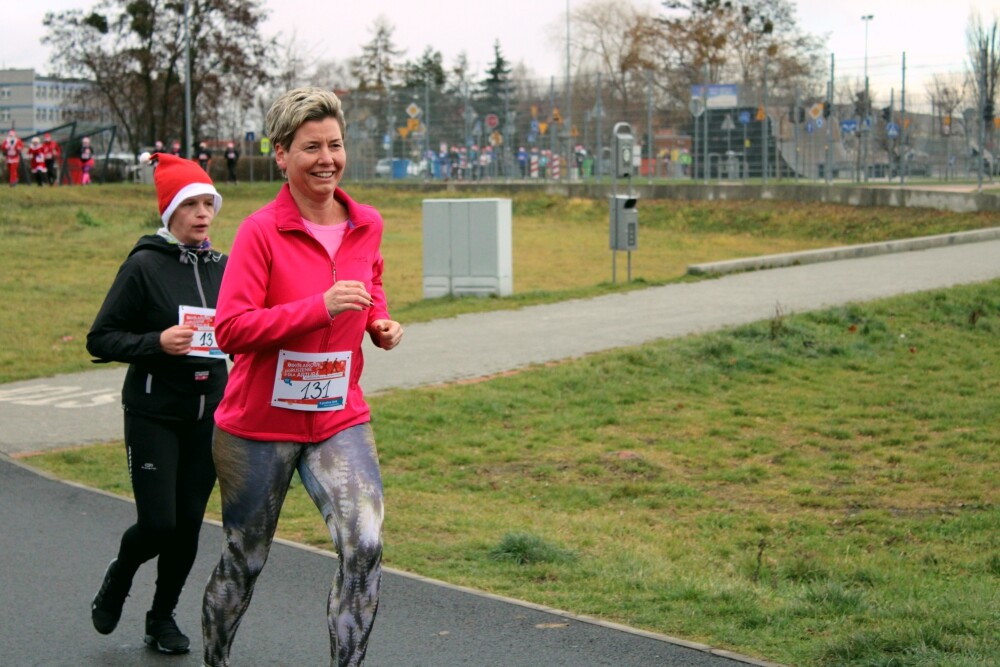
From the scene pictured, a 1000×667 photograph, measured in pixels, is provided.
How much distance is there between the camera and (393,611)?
573cm

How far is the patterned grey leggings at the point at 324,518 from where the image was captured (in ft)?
12.8

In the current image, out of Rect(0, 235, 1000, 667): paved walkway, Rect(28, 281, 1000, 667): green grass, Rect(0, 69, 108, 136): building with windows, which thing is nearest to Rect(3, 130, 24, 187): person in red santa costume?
Rect(0, 235, 1000, 667): paved walkway

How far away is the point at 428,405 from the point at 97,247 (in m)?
18.3

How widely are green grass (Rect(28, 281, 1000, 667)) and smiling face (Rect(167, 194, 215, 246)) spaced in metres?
2.03

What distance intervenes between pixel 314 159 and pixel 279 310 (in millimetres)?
460

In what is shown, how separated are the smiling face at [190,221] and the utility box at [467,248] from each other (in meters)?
12.4

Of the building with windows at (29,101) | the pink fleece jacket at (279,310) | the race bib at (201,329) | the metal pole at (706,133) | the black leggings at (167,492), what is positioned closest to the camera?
the pink fleece jacket at (279,310)

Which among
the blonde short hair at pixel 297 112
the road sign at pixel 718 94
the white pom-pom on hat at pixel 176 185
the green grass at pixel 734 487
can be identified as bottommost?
the green grass at pixel 734 487

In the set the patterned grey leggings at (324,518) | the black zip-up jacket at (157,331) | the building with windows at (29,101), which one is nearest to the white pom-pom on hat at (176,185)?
the black zip-up jacket at (157,331)

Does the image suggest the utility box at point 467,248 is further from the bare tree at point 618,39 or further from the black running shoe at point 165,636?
the bare tree at point 618,39

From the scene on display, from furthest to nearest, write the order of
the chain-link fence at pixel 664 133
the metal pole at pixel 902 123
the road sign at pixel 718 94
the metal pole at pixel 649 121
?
the metal pole at pixel 649 121 < the road sign at pixel 718 94 < the chain-link fence at pixel 664 133 < the metal pole at pixel 902 123

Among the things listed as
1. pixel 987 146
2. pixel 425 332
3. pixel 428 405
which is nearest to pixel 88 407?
pixel 428 405

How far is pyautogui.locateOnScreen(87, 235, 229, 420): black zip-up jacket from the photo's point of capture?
4973mm

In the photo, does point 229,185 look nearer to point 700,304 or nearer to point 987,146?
point 987,146
